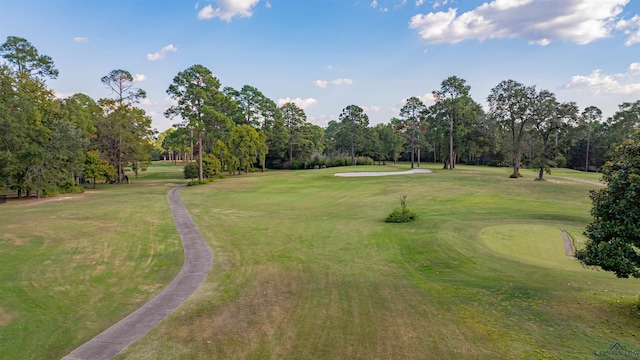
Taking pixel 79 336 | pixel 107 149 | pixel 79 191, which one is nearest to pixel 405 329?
pixel 79 336

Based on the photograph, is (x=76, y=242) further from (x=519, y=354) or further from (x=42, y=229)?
(x=519, y=354)

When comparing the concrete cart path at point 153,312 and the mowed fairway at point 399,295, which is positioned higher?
the mowed fairway at point 399,295

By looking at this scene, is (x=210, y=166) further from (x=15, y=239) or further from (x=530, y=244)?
(x=530, y=244)

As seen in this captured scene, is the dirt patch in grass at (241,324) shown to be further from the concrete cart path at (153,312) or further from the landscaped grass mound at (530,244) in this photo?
the landscaped grass mound at (530,244)

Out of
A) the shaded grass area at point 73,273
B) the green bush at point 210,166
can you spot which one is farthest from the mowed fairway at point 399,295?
the green bush at point 210,166

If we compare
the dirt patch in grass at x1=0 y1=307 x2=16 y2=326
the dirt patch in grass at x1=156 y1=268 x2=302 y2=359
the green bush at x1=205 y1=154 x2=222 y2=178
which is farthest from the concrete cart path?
the green bush at x1=205 y1=154 x2=222 y2=178

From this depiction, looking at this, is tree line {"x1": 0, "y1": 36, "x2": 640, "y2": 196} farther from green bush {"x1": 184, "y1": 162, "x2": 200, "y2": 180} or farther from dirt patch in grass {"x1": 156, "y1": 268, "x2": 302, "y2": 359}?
dirt patch in grass {"x1": 156, "y1": 268, "x2": 302, "y2": 359}
